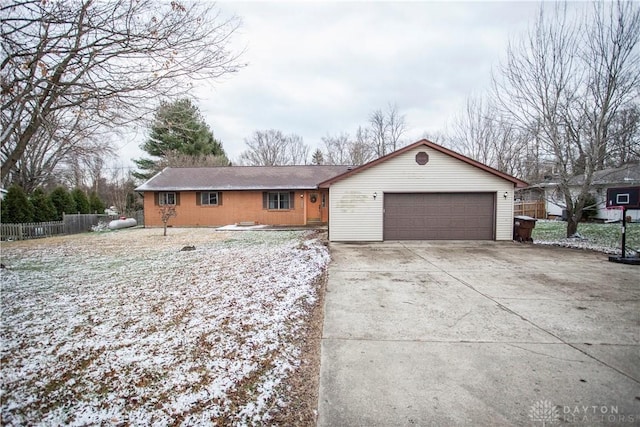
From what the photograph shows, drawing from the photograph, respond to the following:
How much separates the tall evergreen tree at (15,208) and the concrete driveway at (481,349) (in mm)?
17326

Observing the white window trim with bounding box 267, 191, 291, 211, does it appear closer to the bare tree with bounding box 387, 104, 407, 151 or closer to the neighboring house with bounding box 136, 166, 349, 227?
the neighboring house with bounding box 136, 166, 349, 227

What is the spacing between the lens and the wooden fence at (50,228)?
13.5 m

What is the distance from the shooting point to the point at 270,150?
36.1 meters

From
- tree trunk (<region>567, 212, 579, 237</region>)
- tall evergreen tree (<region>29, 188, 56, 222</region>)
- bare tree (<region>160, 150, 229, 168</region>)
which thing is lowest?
tree trunk (<region>567, 212, 579, 237</region>)

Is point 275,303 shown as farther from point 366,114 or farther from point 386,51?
point 366,114

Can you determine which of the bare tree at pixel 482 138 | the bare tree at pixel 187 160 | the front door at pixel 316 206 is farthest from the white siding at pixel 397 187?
the bare tree at pixel 187 160

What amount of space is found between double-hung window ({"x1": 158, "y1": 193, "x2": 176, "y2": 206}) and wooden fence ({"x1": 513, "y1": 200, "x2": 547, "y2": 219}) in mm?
23730

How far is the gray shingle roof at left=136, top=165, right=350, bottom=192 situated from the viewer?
1716 centimetres

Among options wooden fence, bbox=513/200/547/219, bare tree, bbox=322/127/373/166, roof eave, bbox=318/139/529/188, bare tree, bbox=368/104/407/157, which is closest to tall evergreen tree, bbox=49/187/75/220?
roof eave, bbox=318/139/529/188

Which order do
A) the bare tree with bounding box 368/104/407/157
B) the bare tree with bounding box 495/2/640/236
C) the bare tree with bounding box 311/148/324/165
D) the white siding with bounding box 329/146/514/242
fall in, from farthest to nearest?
the bare tree with bounding box 311/148/324/165, the bare tree with bounding box 368/104/407/157, the white siding with bounding box 329/146/514/242, the bare tree with bounding box 495/2/640/236

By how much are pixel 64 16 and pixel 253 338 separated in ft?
14.7

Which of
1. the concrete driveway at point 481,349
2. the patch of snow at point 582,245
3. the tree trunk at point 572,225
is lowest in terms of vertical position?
the concrete driveway at point 481,349

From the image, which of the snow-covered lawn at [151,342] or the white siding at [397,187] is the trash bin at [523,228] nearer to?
the white siding at [397,187]

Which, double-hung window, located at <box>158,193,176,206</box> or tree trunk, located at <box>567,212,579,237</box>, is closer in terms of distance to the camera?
tree trunk, located at <box>567,212,579,237</box>
